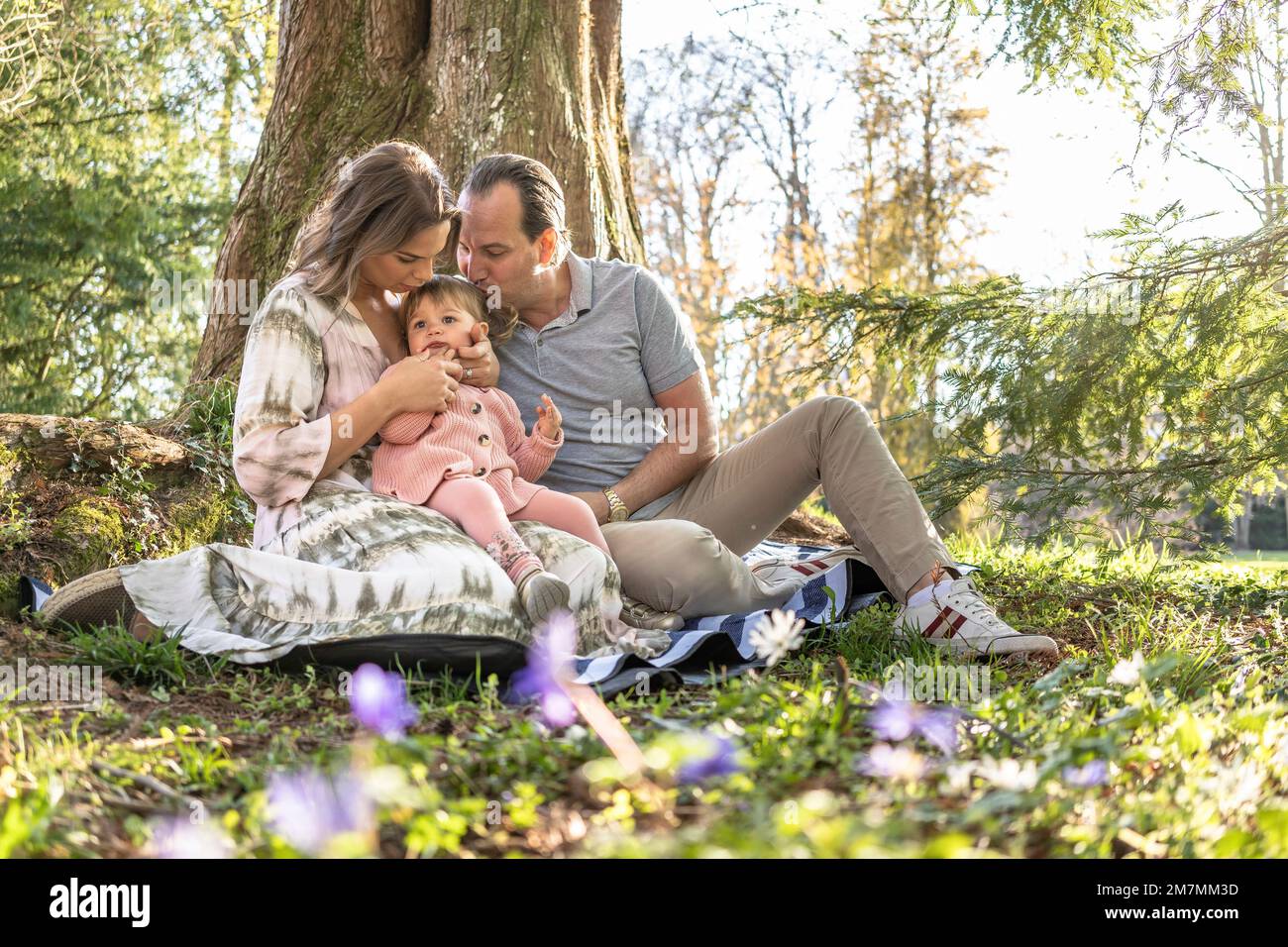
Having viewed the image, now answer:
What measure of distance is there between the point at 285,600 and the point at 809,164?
11.9 meters

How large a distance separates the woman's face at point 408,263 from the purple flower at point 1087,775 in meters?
2.34

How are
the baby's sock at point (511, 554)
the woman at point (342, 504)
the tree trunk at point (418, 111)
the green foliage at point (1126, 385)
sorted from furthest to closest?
the tree trunk at point (418, 111) < the green foliage at point (1126, 385) < the baby's sock at point (511, 554) < the woman at point (342, 504)

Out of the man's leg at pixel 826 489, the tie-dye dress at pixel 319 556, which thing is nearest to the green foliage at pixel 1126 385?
the man's leg at pixel 826 489

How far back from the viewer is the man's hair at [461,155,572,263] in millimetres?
3811

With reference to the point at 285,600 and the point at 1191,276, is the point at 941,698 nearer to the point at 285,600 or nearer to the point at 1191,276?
the point at 285,600

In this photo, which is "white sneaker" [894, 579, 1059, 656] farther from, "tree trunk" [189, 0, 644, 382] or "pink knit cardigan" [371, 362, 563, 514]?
"tree trunk" [189, 0, 644, 382]

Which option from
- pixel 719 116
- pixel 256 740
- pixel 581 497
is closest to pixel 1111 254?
pixel 581 497

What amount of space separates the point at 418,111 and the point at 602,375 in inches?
85.6

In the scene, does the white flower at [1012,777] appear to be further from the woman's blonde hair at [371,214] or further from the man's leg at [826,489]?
the woman's blonde hair at [371,214]

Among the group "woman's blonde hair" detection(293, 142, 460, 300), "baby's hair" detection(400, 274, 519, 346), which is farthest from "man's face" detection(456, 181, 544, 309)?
"woman's blonde hair" detection(293, 142, 460, 300)

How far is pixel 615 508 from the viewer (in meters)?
3.89

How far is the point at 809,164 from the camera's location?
13.8 meters

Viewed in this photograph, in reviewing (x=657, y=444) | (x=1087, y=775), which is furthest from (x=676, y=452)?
(x=1087, y=775)

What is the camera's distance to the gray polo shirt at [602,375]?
4039mm
